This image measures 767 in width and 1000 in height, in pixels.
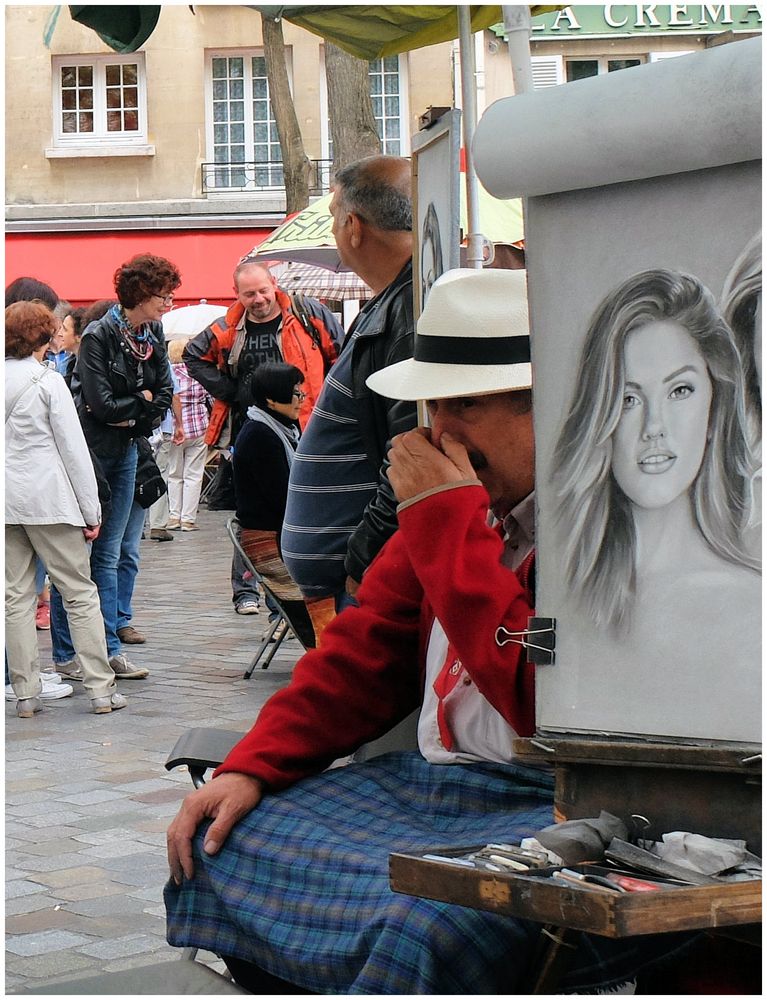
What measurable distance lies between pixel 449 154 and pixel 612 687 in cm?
151

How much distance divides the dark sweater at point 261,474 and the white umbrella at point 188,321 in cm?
929

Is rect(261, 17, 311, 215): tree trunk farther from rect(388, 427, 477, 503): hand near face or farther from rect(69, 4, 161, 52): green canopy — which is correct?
rect(388, 427, 477, 503): hand near face

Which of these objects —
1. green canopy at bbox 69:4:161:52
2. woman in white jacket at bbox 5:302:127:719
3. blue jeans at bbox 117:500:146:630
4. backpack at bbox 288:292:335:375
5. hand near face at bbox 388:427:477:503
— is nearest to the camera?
hand near face at bbox 388:427:477:503

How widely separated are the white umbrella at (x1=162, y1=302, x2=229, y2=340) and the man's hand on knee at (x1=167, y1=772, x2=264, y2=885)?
13745 millimetres

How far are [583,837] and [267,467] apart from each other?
5167 millimetres

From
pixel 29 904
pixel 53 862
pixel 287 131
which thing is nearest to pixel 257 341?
pixel 53 862

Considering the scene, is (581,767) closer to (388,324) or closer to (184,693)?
(388,324)

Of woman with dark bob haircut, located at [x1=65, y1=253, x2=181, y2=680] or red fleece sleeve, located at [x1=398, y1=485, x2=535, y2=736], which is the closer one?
red fleece sleeve, located at [x1=398, y1=485, x2=535, y2=736]

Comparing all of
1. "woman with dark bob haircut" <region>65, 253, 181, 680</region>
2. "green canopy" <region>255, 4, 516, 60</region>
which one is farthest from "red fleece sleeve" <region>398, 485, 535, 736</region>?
"woman with dark bob haircut" <region>65, 253, 181, 680</region>

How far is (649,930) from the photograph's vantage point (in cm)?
156

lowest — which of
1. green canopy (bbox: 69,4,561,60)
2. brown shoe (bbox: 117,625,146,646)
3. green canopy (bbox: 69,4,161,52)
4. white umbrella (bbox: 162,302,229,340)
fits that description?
brown shoe (bbox: 117,625,146,646)

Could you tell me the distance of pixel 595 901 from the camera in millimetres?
1562

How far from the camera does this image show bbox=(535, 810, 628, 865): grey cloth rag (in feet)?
A: 5.76

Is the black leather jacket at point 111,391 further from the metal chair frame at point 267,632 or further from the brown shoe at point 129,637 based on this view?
the brown shoe at point 129,637
